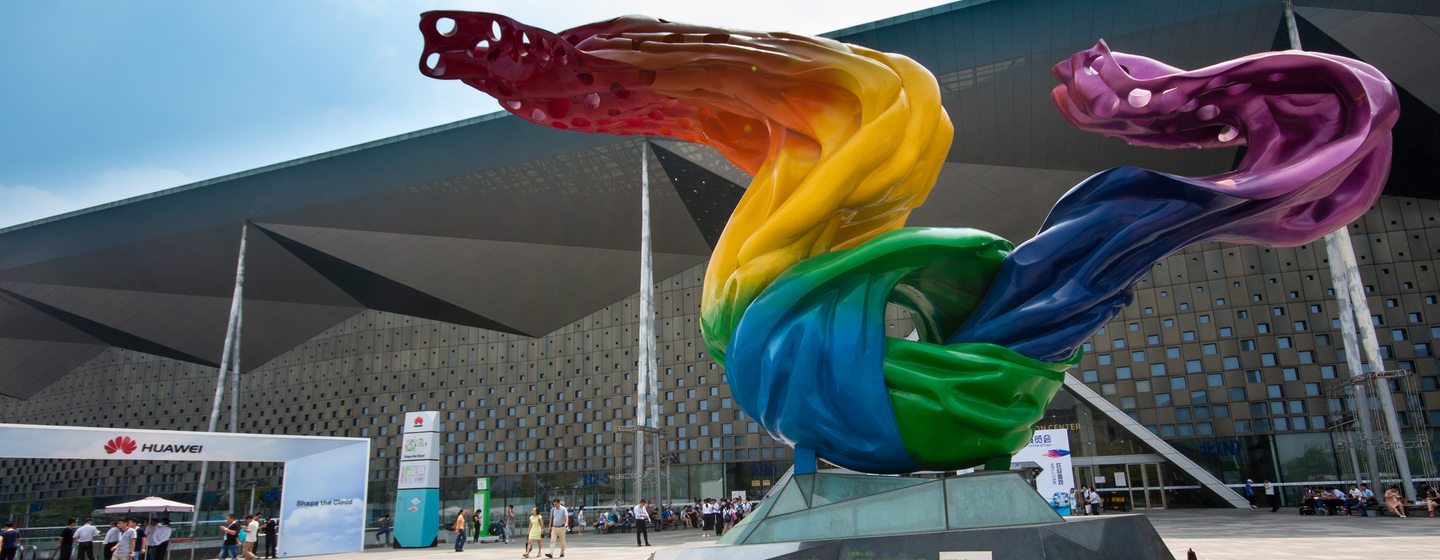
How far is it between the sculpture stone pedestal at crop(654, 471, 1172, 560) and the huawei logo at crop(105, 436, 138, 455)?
48.2 ft

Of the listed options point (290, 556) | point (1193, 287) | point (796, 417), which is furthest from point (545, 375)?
point (796, 417)

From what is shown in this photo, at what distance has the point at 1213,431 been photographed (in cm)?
2961

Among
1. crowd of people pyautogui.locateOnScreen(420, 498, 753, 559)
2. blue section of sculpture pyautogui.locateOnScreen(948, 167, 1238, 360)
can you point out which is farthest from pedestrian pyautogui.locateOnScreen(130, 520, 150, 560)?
blue section of sculpture pyautogui.locateOnScreen(948, 167, 1238, 360)

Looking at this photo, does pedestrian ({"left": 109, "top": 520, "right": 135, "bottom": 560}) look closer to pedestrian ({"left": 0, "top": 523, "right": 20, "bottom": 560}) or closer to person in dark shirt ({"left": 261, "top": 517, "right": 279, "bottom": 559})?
pedestrian ({"left": 0, "top": 523, "right": 20, "bottom": 560})

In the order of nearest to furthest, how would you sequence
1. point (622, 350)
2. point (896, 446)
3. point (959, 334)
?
point (896, 446) < point (959, 334) < point (622, 350)

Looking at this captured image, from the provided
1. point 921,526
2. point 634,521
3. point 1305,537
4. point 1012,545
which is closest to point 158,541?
point 634,521

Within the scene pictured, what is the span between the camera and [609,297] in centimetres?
3838

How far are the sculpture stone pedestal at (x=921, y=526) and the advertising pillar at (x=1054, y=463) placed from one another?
13.0m

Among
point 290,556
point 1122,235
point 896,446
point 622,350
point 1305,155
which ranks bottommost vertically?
point 290,556

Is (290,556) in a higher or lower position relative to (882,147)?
lower

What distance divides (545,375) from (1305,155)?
34508mm

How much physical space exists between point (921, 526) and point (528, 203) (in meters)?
26.8

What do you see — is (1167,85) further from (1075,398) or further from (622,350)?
(622,350)

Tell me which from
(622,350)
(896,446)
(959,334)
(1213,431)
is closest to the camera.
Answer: (896,446)
